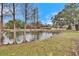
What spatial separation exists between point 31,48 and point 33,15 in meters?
0.27

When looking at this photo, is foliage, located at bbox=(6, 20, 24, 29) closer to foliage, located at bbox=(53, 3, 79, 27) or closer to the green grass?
the green grass

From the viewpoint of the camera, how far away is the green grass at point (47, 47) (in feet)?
6.24

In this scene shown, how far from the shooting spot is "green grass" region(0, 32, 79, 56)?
74.9 inches

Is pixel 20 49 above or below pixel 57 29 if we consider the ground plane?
below

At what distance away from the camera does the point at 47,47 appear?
192cm

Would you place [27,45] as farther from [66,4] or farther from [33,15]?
[66,4]

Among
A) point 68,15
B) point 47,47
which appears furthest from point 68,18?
point 47,47

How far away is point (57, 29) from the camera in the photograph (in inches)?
76.4

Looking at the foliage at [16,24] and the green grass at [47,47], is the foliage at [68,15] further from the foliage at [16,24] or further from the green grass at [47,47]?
the foliage at [16,24]

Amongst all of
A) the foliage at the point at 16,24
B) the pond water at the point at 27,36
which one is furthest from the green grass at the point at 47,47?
the foliage at the point at 16,24

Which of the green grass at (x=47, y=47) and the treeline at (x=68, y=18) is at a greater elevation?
the treeline at (x=68, y=18)

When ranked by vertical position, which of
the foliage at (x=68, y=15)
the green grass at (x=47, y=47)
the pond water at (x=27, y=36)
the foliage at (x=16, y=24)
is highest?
the foliage at (x=68, y=15)

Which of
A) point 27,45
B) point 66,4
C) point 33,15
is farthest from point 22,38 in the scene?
point 66,4

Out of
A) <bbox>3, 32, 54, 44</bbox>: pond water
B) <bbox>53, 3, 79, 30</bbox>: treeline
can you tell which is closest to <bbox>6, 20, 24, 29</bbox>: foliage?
<bbox>3, 32, 54, 44</bbox>: pond water
